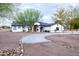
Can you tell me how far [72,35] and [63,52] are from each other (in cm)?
18

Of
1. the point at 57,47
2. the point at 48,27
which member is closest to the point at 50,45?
the point at 57,47

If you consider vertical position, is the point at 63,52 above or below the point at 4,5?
below

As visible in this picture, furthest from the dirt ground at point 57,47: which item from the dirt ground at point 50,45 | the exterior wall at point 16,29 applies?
the exterior wall at point 16,29

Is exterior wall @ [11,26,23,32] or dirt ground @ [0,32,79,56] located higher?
exterior wall @ [11,26,23,32]

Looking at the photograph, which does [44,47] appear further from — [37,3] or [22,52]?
[37,3]

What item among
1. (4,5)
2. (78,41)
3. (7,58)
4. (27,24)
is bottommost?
(7,58)

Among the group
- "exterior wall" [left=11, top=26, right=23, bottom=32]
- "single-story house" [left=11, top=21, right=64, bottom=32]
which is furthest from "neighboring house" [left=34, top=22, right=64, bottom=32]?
"exterior wall" [left=11, top=26, right=23, bottom=32]

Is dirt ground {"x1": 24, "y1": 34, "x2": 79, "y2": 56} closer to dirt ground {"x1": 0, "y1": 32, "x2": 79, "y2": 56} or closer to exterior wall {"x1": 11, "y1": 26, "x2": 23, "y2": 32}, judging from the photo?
dirt ground {"x1": 0, "y1": 32, "x2": 79, "y2": 56}

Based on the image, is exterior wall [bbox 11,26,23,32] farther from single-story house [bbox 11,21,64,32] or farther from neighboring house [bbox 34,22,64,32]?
neighboring house [bbox 34,22,64,32]

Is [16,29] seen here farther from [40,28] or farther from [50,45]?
[50,45]

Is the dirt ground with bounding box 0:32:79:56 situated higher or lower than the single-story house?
lower

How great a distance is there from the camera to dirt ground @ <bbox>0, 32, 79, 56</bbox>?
84.5 inches

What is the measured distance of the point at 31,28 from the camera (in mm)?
2174

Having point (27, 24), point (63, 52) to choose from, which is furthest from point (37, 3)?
point (63, 52)
